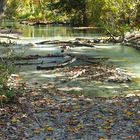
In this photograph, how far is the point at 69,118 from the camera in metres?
9.98

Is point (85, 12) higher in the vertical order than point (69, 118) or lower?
higher

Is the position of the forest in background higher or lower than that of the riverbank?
higher

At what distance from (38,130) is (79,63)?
511 inches

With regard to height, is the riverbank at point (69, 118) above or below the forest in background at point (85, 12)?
below

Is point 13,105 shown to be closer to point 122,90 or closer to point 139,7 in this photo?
point 122,90

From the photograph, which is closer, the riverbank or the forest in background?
the riverbank

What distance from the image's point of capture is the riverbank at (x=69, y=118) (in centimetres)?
874

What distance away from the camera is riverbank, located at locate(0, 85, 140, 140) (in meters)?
8.74

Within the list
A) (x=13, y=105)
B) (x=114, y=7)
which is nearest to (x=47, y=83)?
(x=13, y=105)

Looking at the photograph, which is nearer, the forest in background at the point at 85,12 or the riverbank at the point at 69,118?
the riverbank at the point at 69,118

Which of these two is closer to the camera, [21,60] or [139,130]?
[139,130]

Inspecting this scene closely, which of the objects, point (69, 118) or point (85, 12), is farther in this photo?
point (85, 12)

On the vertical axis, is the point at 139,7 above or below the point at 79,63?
above

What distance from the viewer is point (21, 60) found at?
22.6 metres
